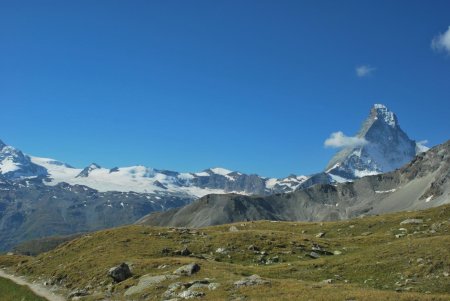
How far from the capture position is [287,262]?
56.1 meters

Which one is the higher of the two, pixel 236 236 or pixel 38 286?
pixel 236 236

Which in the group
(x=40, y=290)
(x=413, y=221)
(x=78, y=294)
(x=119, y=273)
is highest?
(x=413, y=221)

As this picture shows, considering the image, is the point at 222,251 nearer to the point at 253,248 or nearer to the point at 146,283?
the point at 253,248

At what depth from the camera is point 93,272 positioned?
2227 inches

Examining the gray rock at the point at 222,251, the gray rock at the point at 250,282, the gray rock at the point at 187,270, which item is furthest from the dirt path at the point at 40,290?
the gray rock at the point at 222,251

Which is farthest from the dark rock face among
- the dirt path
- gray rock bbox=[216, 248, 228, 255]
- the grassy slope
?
gray rock bbox=[216, 248, 228, 255]

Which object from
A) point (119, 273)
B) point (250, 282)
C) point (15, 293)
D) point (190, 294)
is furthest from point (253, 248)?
point (15, 293)

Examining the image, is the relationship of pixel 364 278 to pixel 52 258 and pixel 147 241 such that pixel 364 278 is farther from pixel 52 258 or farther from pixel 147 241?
pixel 52 258

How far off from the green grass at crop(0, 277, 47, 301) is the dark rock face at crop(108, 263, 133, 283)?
690cm

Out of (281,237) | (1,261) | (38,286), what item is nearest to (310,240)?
(281,237)

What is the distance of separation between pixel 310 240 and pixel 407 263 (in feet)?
83.4

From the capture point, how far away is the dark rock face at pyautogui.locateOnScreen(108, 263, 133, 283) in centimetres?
5053

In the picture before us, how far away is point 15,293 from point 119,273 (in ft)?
37.8

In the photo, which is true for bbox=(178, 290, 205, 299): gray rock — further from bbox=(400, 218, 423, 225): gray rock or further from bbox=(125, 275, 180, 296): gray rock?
bbox=(400, 218, 423, 225): gray rock
